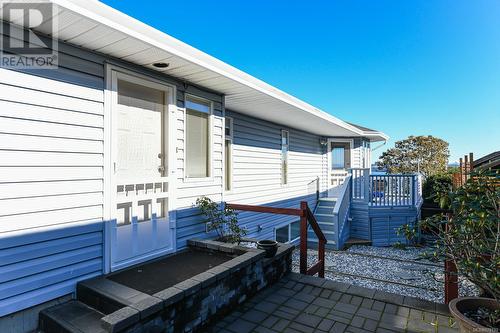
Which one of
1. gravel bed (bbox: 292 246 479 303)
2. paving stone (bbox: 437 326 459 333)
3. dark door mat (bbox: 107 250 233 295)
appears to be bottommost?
gravel bed (bbox: 292 246 479 303)

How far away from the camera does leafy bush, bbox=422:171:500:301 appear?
2.26 m

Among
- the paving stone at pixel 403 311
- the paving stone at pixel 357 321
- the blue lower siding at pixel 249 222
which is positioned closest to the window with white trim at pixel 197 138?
the blue lower siding at pixel 249 222

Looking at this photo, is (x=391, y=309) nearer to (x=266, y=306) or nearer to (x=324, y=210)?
(x=266, y=306)

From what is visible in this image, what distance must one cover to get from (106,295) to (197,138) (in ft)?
7.72

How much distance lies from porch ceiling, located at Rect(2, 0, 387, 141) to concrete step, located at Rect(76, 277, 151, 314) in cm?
220

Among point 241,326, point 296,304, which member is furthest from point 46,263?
point 296,304

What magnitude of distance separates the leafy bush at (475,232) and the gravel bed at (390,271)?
61.5 inches

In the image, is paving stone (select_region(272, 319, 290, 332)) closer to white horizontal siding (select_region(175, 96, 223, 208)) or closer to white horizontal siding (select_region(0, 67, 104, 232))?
white horizontal siding (select_region(175, 96, 223, 208))

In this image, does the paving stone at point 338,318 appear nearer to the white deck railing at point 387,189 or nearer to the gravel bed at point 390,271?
the gravel bed at point 390,271

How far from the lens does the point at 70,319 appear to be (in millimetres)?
2229

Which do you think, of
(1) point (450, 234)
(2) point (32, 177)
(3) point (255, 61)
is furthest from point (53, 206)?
(3) point (255, 61)

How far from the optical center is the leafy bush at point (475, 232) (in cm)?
226

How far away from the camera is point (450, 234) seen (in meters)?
2.61

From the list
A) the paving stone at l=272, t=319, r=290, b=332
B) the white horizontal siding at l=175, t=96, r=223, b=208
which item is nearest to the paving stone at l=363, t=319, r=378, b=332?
the paving stone at l=272, t=319, r=290, b=332
